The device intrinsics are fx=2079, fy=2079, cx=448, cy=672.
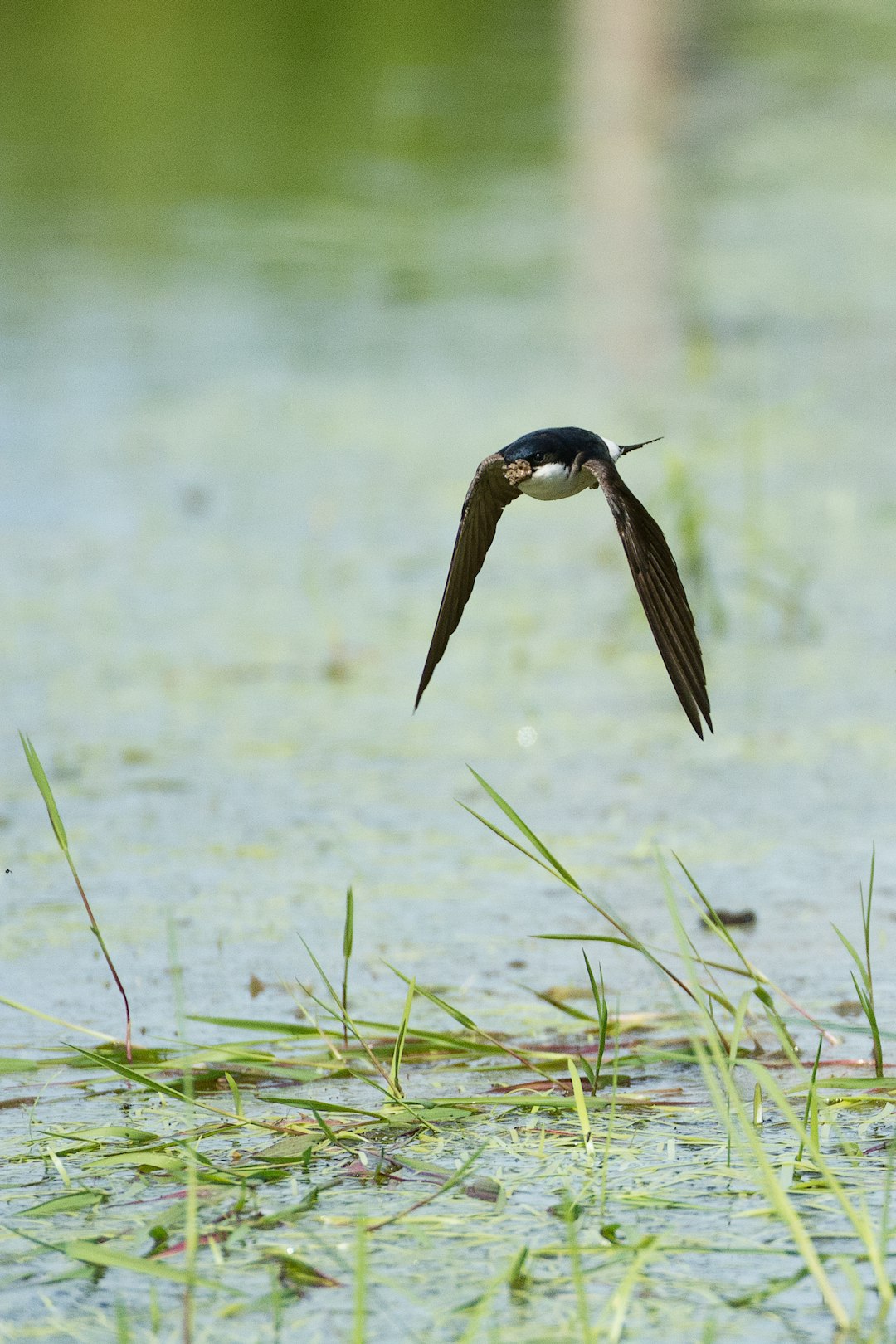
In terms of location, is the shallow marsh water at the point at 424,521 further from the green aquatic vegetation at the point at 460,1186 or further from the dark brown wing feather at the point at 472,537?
the dark brown wing feather at the point at 472,537

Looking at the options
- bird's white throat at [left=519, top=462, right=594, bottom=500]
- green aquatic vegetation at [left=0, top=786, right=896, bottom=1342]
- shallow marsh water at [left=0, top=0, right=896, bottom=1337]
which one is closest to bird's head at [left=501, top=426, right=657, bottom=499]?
bird's white throat at [left=519, top=462, right=594, bottom=500]

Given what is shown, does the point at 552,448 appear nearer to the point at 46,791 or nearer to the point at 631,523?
the point at 631,523

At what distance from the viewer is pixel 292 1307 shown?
50.5 inches

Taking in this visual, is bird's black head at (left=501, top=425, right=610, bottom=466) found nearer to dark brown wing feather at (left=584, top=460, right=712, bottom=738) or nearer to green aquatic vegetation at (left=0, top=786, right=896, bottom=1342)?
dark brown wing feather at (left=584, top=460, right=712, bottom=738)

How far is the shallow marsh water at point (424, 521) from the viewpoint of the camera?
7.49 ft

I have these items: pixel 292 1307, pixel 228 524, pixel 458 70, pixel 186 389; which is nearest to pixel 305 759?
pixel 228 524

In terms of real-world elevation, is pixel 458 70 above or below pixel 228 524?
above

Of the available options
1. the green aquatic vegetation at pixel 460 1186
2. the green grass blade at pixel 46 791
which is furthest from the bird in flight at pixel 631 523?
the green grass blade at pixel 46 791

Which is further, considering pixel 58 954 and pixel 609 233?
pixel 609 233

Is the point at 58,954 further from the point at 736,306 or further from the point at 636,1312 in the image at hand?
the point at 736,306

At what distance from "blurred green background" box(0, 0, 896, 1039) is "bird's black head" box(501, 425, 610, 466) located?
92 cm

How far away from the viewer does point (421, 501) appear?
13.0 feet

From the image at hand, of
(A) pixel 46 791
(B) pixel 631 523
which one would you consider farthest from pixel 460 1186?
(B) pixel 631 523

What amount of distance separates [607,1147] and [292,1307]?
259mm
